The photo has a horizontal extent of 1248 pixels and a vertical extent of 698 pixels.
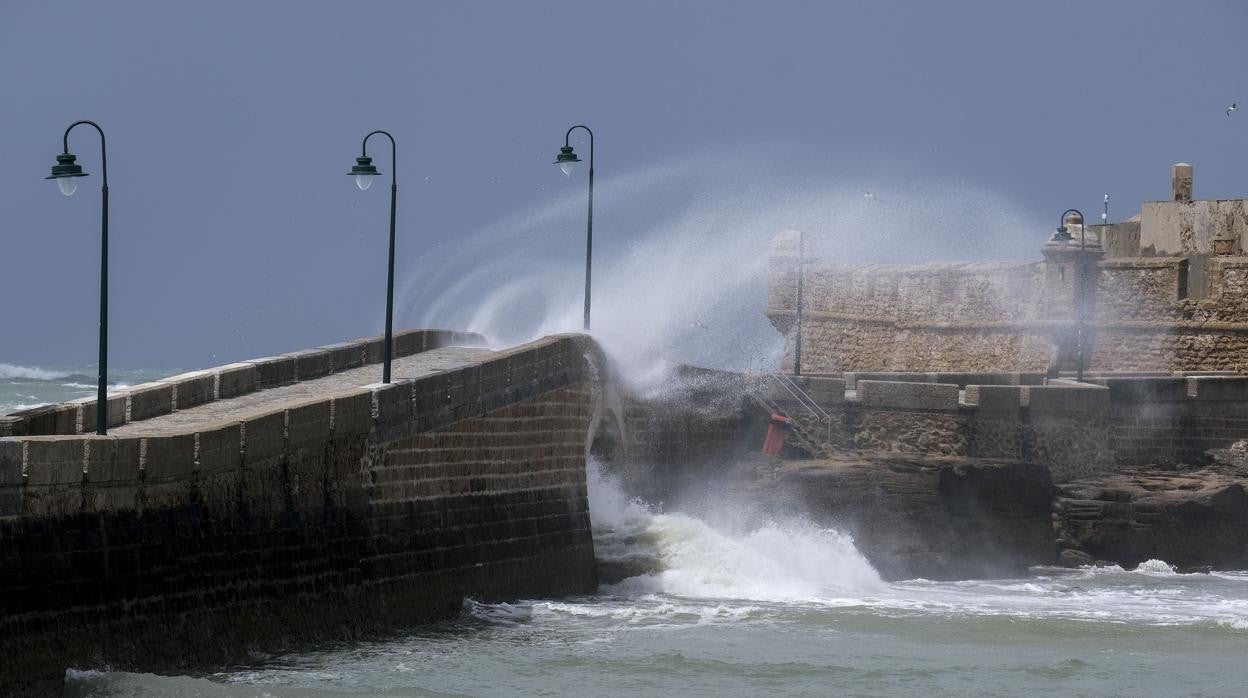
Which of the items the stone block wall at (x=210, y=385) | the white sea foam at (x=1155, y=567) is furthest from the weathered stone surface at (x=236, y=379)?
the white sea foam at (x=1155, y=567)

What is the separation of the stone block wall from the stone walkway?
0.13 meters

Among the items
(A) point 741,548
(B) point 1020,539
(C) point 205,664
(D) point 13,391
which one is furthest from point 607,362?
(D) point 13,391

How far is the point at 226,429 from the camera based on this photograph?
55.2 ft

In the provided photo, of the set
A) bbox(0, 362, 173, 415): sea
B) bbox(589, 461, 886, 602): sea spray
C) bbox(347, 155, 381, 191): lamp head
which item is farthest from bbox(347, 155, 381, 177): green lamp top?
bbox(0, 362, 173, 415): sea

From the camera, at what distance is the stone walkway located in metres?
18.0

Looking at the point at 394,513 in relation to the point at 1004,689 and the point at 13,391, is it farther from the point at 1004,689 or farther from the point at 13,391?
the point at 13,391

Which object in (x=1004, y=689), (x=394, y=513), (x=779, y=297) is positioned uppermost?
(x=779, y=297)

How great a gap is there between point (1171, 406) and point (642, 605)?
46.1 ft

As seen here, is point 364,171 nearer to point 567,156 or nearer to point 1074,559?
point 567,156

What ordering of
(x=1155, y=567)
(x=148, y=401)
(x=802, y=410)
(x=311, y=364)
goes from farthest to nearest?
(x=802, y=410) → (x=1155, y=567) → (x=311, y=364) → (x=148, y=401)

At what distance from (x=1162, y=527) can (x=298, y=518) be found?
52.9 ft

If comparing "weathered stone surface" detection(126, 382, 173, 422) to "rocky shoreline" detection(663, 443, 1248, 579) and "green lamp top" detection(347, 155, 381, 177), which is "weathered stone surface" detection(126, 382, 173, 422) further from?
"rocky shoreline" detection(663, 443, 1248, 579)

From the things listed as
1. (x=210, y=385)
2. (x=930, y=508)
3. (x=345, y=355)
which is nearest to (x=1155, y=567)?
(x=930, y=508)

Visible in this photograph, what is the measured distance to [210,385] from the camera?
830 inches
